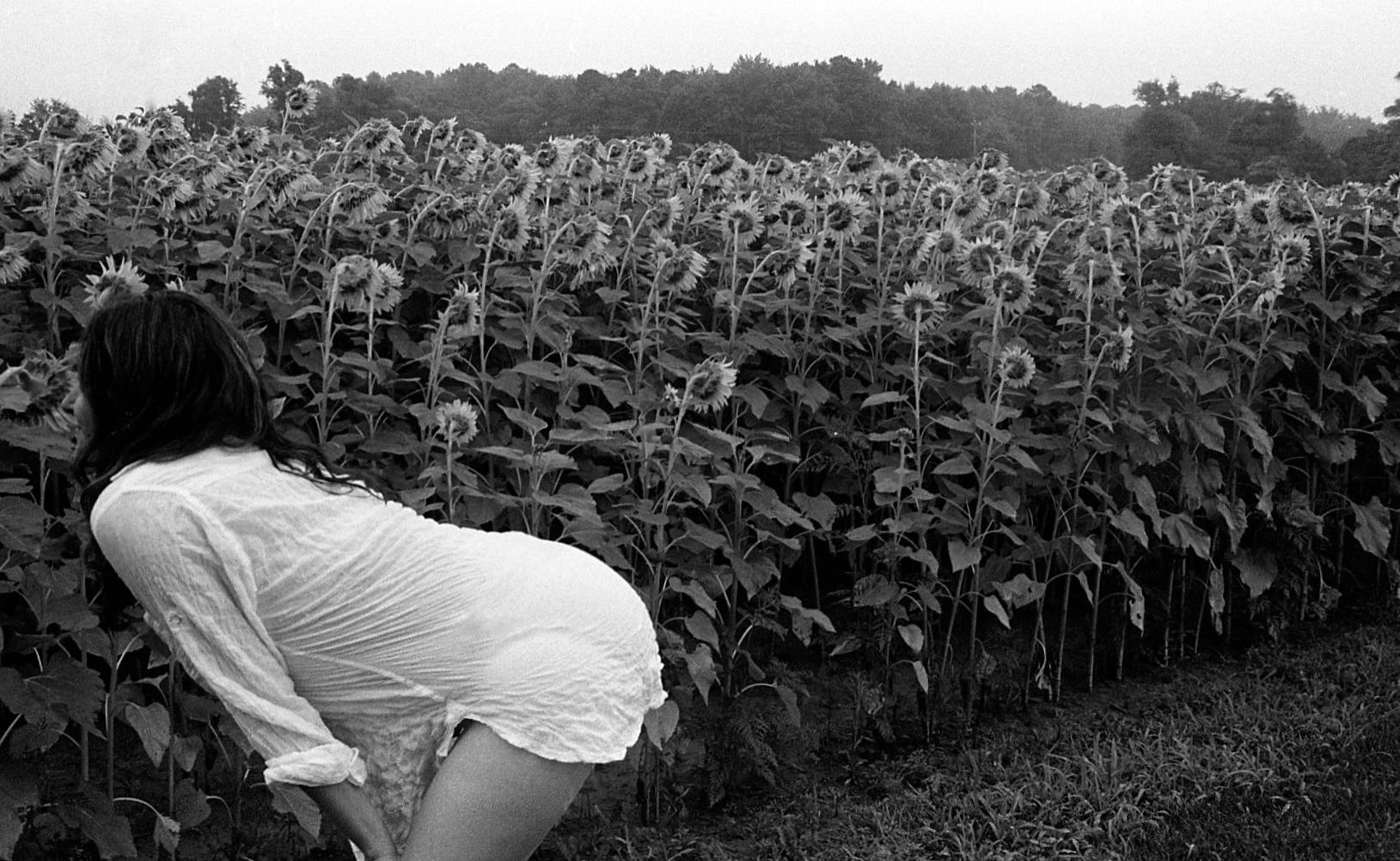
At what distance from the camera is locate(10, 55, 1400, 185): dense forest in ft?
17.5

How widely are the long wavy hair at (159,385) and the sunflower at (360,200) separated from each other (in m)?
1.94

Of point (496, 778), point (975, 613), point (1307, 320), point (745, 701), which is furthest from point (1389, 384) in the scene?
point (496, 778)

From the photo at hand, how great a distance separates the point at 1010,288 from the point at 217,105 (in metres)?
3.35

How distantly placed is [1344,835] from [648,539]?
206 centimetres

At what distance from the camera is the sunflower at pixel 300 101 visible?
519 cm

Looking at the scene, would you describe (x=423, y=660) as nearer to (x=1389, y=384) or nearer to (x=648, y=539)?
(x=648, y=539)

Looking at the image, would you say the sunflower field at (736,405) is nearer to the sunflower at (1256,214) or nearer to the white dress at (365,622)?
the sunflower at (1256,214)

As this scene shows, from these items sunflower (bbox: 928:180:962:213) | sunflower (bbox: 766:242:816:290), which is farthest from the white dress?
sunflower (bbox: 928:180:962:213)

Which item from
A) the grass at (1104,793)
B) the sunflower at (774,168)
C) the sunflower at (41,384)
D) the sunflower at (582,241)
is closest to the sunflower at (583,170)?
the sunflower at (582,241)

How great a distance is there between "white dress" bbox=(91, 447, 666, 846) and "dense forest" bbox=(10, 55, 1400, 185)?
291 cm

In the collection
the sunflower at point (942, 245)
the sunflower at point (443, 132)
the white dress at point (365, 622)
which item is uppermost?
the sunflower at point (443, 132)

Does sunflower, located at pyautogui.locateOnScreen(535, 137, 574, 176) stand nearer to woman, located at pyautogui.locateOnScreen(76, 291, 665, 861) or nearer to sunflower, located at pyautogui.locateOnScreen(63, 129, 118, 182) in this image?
sunflower, located at pyautogui.locateOnScreen(63, 129, 118, 182)

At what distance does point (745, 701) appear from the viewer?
3.54 m

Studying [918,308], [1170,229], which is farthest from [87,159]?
[1170,229]
